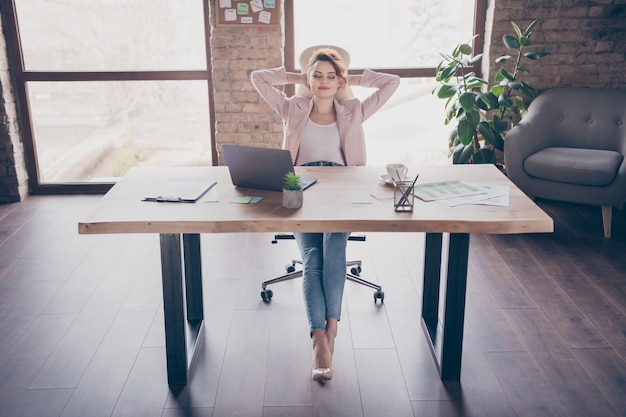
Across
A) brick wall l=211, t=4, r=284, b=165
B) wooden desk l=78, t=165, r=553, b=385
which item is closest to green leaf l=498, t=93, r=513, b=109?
brick wall l=211, t=4, r=284, b=165

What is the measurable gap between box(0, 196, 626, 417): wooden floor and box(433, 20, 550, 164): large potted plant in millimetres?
714

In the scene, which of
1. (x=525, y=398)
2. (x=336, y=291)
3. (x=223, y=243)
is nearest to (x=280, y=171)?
(x=336, y=291)

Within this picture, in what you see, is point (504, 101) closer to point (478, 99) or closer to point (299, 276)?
point (478, 99)

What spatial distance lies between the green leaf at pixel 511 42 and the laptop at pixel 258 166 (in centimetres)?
251

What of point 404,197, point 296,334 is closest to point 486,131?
point 296,334

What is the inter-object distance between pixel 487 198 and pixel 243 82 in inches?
→ 107

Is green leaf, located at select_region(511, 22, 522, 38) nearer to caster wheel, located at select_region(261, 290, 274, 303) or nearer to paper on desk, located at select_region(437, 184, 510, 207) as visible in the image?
paper on desk, located at select_region(437, 184, 510, 207)

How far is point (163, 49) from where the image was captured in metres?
4.72

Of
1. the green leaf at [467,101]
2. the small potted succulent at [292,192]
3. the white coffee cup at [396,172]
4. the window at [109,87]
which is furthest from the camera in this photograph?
the window at [109,87]

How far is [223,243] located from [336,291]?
1535 mm

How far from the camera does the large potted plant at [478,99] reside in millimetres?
4203

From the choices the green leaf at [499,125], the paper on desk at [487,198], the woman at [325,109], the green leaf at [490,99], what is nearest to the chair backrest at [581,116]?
the green leaf at [499,125]

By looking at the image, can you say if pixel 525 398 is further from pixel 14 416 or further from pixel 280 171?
pixel 14 416

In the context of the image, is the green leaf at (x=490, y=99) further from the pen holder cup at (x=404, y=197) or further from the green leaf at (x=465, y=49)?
the pen holder cup at (x=404, y=197)
